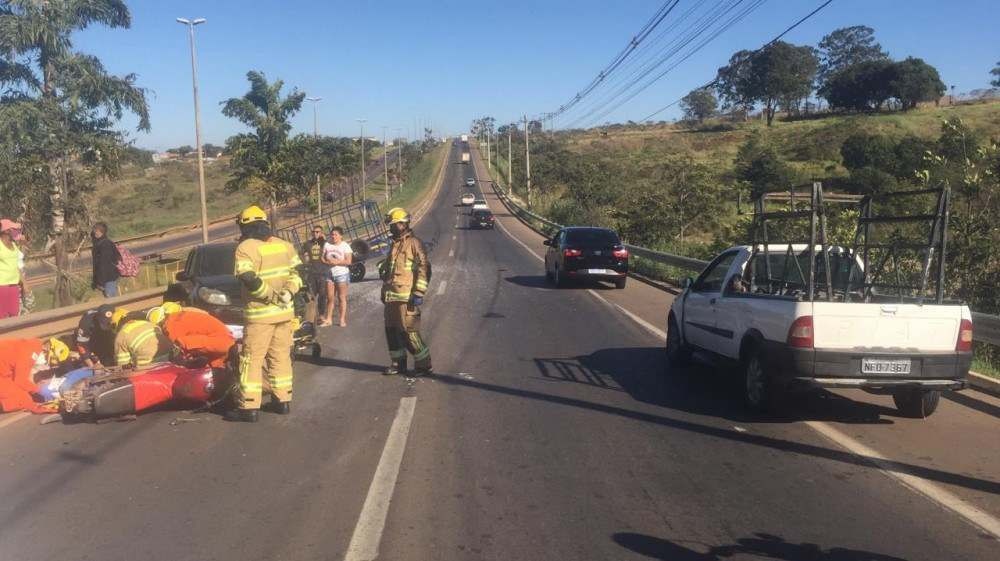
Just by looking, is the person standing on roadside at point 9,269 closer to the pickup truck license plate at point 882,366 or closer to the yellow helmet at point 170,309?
the yellow helmet at point 170,309

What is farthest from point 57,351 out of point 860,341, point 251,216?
point 860,341

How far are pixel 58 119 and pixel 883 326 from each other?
1865 centimetres

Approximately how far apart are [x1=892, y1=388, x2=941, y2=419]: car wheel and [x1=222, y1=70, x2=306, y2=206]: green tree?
108 feet

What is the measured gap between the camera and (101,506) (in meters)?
5.52

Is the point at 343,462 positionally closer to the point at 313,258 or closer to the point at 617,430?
the point at 617,430

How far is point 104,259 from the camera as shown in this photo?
1434 centimetres

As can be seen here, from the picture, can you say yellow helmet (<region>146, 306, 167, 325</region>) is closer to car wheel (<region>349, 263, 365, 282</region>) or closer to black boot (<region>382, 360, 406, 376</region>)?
black boot (<region>382, 360, 406, 376</region>)

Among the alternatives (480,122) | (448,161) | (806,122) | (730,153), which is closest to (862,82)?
(806,122)

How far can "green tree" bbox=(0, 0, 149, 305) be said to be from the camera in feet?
62.8

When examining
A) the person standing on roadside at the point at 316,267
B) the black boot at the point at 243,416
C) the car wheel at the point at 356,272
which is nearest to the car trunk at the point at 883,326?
the black boot at the point at 243,416

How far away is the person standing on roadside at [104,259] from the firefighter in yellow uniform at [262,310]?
298 inches

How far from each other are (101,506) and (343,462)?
1.65 meters

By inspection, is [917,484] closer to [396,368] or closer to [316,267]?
[396,368]

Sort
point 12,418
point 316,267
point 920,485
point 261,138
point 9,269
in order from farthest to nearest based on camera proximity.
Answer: point 261,138 < point 316,267 < point 9,269 < point 12,418 < point 920,485
